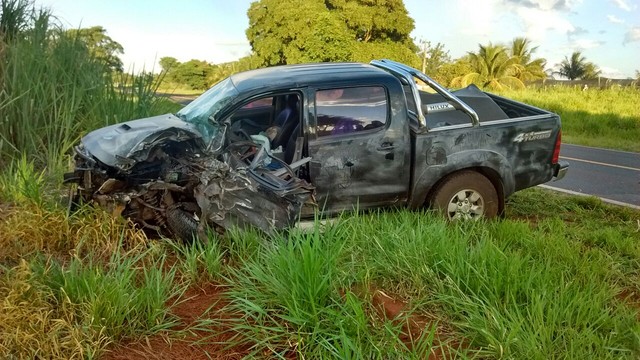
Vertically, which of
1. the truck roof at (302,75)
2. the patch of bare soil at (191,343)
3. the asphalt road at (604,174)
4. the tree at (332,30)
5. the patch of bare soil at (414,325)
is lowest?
the asphalt road at (604,174)

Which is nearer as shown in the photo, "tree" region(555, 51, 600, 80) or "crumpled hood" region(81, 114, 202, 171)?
"crumpled hood" region(81, 114, 202, 171)

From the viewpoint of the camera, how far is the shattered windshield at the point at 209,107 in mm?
5000

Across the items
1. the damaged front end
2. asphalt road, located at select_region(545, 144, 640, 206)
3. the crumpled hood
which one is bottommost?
asphalt road, located at select_region(545, 144, 640, 206)

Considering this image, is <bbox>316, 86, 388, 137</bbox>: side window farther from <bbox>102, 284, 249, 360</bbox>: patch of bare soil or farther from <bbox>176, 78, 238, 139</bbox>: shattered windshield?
<bbox>102, 284, 249, 360</bbox>: patch of bare soil

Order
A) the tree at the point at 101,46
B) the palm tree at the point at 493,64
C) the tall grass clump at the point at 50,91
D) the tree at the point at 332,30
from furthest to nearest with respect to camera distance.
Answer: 1. the palm tree at the point at 493,64
2. the tree at the point at 332,30
3. the tree at the point at 101,46
4. the tall grass clump at the point at 50,91

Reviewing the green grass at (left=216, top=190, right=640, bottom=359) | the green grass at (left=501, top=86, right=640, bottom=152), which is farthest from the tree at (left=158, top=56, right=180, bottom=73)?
the green grass at (left=501, top=86, right=640, bottom=152)

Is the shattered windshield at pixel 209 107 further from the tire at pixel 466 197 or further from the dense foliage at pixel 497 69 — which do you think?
the dense foliage at pixel 497 69

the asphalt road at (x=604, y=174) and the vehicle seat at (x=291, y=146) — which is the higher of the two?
the vehicle seat at (x=291, y=146)

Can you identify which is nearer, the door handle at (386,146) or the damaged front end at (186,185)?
the damaged front end at (186,185)

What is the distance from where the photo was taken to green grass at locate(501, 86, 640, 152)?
60.1ft

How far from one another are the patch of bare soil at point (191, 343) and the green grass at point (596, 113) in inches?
613

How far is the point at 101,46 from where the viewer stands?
8320 mm

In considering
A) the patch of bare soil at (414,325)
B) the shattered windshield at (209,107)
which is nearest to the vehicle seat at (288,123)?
the shattered windshield at (209,107)

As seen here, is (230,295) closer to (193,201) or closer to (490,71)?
(193,201)
